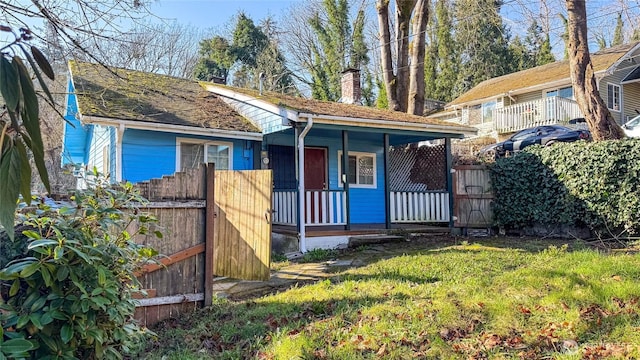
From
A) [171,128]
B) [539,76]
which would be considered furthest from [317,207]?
[539,76]

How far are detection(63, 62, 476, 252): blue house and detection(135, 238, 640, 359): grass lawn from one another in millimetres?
3804

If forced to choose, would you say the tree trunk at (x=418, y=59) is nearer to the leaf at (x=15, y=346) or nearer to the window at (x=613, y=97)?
the window at (x=613, y=97)

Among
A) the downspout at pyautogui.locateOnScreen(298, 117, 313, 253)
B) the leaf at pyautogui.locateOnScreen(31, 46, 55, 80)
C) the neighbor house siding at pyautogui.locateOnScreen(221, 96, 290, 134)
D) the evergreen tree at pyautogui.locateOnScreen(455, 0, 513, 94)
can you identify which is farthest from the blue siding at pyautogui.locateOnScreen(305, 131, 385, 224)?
the evergreen tree at pyautogui.locateOnScreen(455, 0, 513, 94)

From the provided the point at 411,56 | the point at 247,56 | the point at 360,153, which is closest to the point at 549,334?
the point at 360,153

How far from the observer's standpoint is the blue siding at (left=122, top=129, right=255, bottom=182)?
30.0 ft

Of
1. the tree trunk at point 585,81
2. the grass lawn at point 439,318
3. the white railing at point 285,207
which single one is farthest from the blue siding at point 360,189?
the grass lawn at point 439,318

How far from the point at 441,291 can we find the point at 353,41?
985 inches

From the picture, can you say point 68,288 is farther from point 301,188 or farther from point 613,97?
point 613,97

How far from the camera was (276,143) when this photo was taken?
11.2 m

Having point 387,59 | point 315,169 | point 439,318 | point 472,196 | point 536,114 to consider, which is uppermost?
point 387,59

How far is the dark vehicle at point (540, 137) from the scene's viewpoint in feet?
45.8

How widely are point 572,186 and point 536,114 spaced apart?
12471 millimetres

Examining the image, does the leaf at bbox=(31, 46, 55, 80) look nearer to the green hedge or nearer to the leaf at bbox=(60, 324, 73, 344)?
the leaf at bbox=(60, 324, 73, 344)

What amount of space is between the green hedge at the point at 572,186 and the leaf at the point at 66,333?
9.35m
